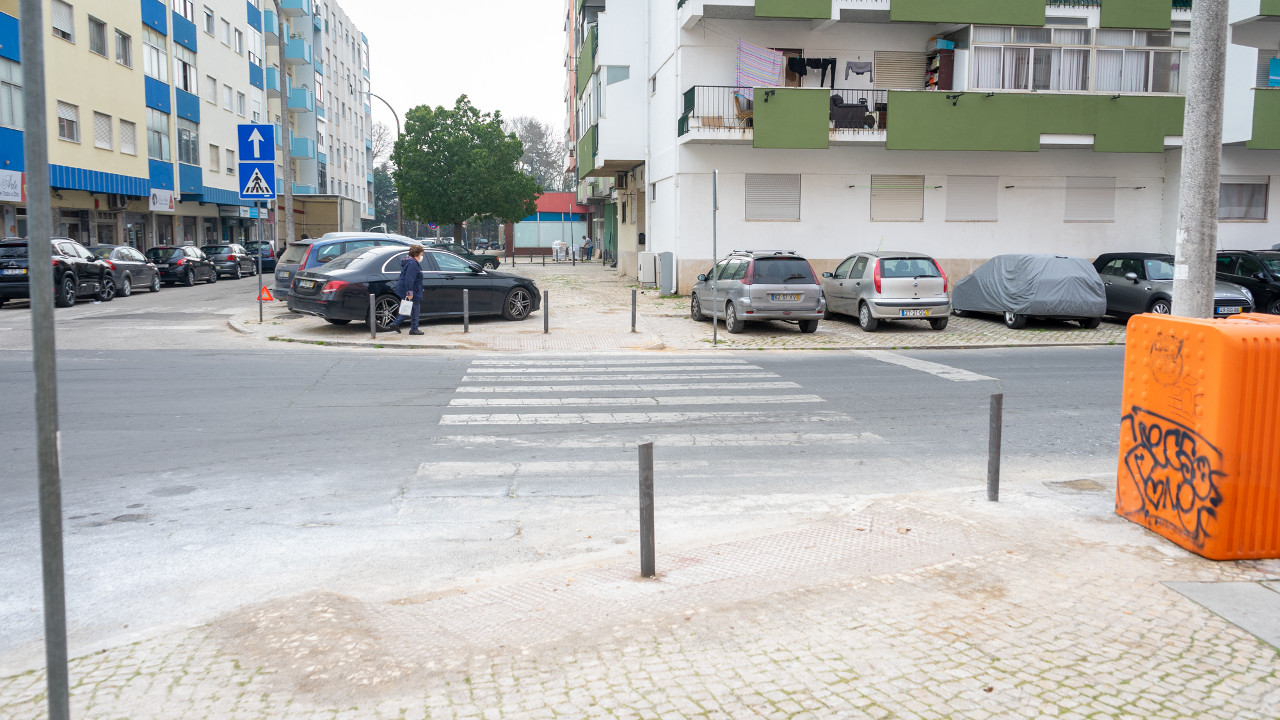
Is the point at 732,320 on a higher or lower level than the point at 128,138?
lower

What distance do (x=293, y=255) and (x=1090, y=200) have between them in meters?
21.4

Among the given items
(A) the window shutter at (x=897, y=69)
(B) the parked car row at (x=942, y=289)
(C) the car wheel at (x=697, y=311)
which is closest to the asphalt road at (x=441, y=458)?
(B) the parked car row at (x=942, y=289)

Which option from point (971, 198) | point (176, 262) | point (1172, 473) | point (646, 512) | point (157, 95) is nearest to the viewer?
point (646, 512)

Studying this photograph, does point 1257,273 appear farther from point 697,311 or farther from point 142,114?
point 142,114

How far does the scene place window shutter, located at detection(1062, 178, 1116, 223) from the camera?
85.5 ft

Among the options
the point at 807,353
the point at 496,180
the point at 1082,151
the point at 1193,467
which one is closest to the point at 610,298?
the point at 807,353

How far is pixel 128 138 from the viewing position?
3706 centimetres

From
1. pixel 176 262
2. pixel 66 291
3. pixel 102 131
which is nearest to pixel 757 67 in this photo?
pixel 66 291

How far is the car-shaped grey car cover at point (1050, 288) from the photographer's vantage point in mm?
18359

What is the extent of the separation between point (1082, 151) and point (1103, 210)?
5.87 feet

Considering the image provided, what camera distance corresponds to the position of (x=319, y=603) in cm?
473

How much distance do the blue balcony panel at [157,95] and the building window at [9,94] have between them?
974 centimetres

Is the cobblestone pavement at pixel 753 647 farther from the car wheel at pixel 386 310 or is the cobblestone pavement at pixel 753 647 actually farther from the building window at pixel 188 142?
the building window at pixel 188 142

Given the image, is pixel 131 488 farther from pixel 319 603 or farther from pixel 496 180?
pixel 496 180
